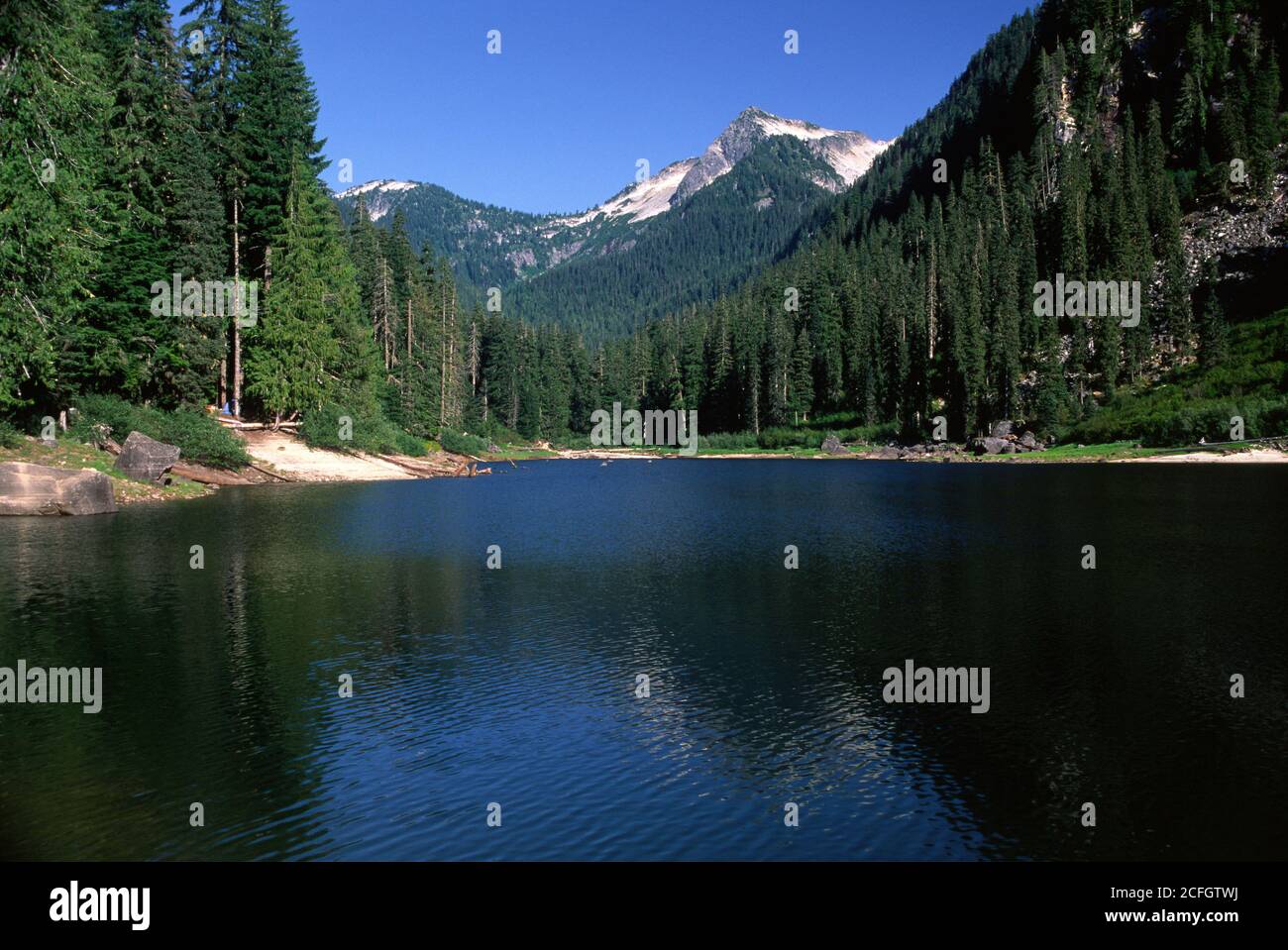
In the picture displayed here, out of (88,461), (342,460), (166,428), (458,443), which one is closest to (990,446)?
(458,443)

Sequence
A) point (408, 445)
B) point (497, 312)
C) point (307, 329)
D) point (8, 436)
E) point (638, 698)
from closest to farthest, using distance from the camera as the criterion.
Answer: point (638, 698) → point (8, 436) → point (307, 329) → point (408, 445) → point (497, 312)

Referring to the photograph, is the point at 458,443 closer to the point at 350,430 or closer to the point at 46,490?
the point at 350,430

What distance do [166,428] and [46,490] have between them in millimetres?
15223

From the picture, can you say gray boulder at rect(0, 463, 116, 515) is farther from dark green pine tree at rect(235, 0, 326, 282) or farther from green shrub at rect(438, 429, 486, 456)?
green shrub at rect(438, 429, 486, 456)

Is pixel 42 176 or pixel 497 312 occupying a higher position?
pixel 497 312

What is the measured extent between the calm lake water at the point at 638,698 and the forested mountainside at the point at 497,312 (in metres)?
20.1

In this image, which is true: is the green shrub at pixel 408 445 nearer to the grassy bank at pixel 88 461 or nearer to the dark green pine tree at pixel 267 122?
the dark green pine tree at pixel 267 122

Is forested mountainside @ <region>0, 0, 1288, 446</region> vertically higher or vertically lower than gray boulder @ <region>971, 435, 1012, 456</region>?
higher

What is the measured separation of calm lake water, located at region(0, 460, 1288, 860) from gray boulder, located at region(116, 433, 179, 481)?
43.0ft

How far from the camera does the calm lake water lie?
1387 centimetres

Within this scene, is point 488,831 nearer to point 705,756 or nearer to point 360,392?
point 705,756

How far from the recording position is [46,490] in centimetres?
4838

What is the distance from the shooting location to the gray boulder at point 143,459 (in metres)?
→ 58.5

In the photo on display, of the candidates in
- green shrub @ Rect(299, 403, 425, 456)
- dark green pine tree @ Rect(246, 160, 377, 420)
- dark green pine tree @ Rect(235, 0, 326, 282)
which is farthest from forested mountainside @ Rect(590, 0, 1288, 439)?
dark green pine tree @ Rect(235, 0, 326, 282)
